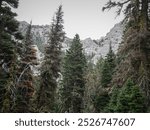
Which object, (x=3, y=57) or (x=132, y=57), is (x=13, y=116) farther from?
(x=3, y=57)

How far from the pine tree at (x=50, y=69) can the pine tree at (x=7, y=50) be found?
7744 millimetres

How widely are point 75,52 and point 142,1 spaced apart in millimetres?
27055

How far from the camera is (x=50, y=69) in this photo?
32.2 meters

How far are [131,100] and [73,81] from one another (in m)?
27.5

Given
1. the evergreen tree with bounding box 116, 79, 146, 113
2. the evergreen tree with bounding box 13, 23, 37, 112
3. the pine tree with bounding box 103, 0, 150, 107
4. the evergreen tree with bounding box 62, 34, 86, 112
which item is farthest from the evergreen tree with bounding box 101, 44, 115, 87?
the evergreen tree with bounding box 116, 79, 146, 113

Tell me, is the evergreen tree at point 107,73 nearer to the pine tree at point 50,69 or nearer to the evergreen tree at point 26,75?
the pine tree at point 50,69

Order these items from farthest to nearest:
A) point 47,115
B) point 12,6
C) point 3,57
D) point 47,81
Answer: point 47,81 → point 12,6 → point 3,57 → point 47,115

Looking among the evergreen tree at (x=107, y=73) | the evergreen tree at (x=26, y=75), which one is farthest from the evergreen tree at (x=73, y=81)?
the evergreen tree at (x=26, y=75)

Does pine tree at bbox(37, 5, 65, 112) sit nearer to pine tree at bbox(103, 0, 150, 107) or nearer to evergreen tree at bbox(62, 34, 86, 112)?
evergreen tree at bbox(62, 34, 86, 112)

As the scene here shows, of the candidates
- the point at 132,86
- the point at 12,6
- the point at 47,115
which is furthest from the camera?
the point at 12,6

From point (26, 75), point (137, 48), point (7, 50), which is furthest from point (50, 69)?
point (137, 48)

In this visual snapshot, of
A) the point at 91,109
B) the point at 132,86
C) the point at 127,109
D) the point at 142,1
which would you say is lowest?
the point at 91,109

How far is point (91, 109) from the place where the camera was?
145ft

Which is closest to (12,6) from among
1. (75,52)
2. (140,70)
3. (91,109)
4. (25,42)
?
(25,42)
